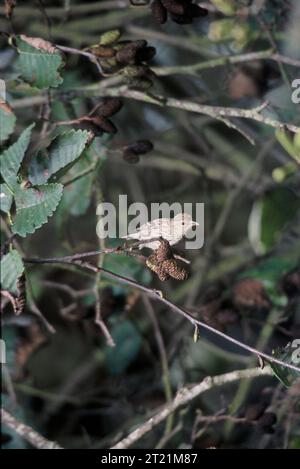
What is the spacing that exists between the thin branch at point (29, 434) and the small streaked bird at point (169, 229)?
392mm

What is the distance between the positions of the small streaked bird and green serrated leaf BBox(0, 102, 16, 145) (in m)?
0.25

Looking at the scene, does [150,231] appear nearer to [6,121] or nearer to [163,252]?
[163,252]

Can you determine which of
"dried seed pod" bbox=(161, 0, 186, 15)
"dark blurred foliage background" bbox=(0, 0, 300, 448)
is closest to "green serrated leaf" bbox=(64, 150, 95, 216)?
"dark blurred foliage background" bbox=(0, 0, 300, 448)

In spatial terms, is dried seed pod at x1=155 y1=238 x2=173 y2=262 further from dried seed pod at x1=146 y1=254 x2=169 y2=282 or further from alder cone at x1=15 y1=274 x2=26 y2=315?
alder cone at x1=15 y1=274 x2=26 y2=315

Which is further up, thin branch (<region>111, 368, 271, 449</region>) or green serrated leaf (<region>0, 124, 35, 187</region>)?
green serrated leaf (<region>0, 124, 35, 187</region>)

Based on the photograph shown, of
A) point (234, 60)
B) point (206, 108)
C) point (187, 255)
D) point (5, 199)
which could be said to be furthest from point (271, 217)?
point (5, 199)

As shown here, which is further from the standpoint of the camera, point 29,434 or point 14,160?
point 29,434

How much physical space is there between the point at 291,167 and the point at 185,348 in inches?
21.4

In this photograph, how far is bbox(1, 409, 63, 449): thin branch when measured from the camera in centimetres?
114

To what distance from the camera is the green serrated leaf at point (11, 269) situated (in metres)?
1.00

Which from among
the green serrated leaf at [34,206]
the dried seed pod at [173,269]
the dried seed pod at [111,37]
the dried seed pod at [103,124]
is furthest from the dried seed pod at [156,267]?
the dried seed pod at [111,37]

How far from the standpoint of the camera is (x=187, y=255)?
150 centimetres

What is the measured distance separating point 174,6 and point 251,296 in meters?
0.61

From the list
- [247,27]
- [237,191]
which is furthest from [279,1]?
[237,191]
